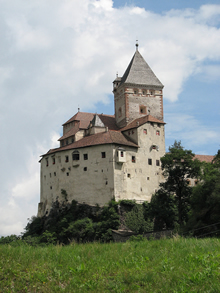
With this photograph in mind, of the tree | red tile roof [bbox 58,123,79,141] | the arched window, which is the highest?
red tile roof [bbox 58,123,79,141]

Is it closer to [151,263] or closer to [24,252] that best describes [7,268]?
[24,252]

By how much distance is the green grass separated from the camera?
541 inches

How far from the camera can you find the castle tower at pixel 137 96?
229 ft

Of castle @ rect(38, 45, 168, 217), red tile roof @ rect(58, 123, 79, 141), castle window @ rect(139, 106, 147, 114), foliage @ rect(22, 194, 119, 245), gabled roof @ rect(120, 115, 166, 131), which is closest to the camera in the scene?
foliage @ rect(22, 194, 119, 245)

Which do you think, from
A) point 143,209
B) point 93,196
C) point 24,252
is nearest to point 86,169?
point 93,196

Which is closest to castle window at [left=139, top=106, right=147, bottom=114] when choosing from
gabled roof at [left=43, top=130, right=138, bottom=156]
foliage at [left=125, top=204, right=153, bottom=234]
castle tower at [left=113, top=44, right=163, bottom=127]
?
castle tower at [left=113, top=44, right=163, bottom=127]

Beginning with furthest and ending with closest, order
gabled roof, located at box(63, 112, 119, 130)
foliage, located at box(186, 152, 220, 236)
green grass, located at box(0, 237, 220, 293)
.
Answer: gabled roof, located at box(63, 112, 119, 130)
foliage, located at box(186, 152, 220, 236)
green grass, located at box(0, 237, 220, 293)

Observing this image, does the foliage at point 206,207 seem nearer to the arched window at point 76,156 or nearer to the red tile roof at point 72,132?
the arched window at point 76,156

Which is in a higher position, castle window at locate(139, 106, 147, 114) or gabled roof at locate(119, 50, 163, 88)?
gabled roof at locate(119, 50, 163, 88)

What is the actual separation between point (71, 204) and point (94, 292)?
4769 cm

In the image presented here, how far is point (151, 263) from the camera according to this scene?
15992mm

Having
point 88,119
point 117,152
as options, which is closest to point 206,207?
point 117,152

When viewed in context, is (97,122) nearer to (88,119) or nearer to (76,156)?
(88,119)

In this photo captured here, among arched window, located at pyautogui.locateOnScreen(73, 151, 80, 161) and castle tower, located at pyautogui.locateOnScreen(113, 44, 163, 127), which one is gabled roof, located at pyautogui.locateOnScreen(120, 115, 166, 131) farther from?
arched window, located at pyautogui.locateOnScreen(73, 151, 80, 161)
